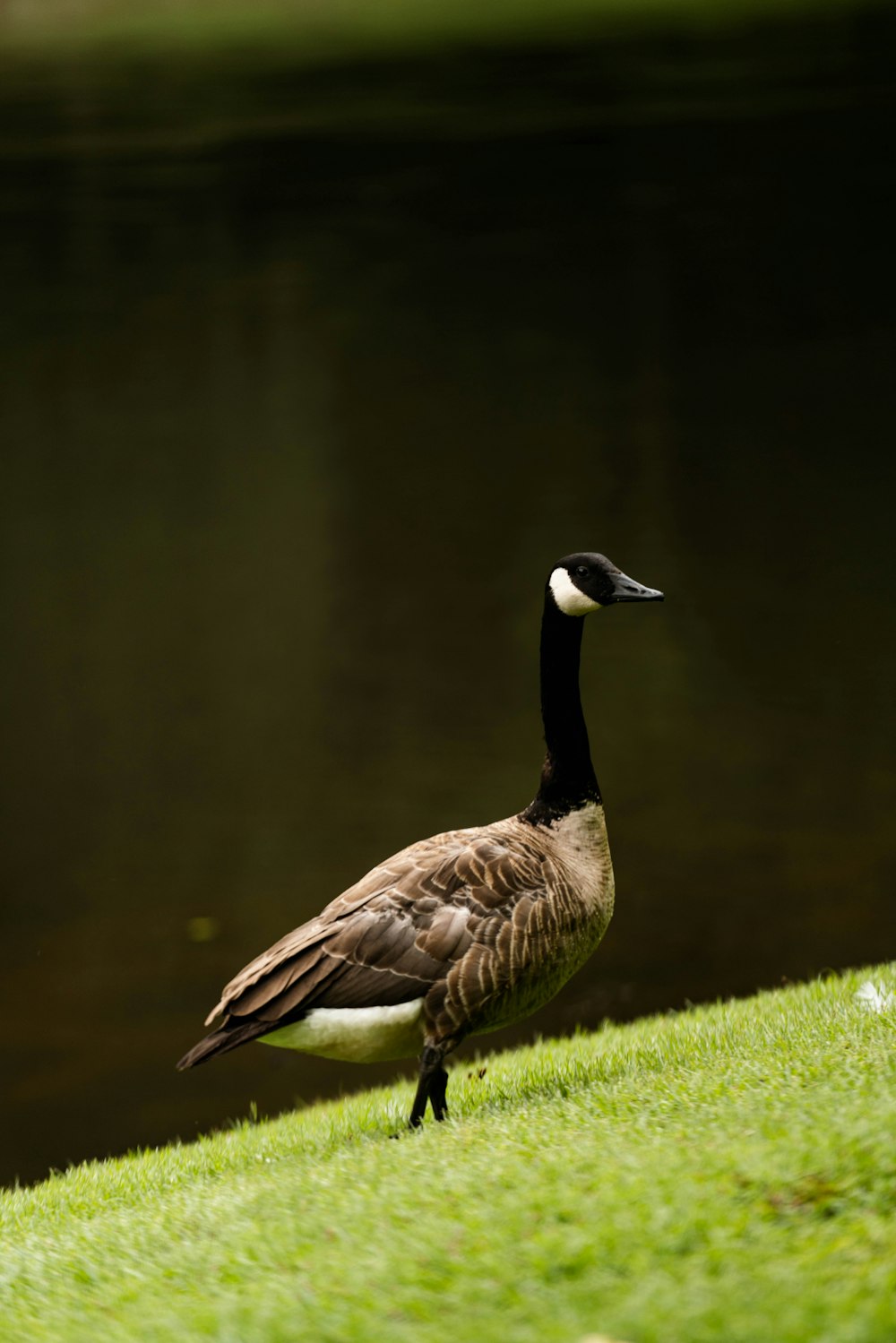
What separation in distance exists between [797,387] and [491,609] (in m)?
12.9

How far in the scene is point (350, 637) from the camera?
78.6 feet

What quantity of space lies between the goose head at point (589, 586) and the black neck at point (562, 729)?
9cm

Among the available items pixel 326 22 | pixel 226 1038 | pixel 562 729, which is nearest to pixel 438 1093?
pixel 226 1038

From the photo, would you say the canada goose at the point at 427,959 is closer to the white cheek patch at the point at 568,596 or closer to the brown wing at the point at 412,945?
the brown wing at the point at 412,945

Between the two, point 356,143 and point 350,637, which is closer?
point 350,637

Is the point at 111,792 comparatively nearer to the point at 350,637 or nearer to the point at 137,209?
the point at 350,637

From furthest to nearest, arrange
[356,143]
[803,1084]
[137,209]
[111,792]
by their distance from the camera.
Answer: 1. [356,143]
2. [137,209]
3. [111,792]
4. [803,1084]

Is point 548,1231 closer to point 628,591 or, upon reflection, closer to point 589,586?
point 628,591

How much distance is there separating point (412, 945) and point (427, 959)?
0.08 metres

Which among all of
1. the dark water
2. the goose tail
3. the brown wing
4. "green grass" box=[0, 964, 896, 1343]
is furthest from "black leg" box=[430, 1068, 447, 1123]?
the dark water

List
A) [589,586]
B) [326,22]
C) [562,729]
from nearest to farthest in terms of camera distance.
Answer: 1. [589,586]
2. [562,729]
3. [326,22]

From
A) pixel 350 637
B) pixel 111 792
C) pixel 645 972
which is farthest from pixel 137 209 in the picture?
pixel 645 972

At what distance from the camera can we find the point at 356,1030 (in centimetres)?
630

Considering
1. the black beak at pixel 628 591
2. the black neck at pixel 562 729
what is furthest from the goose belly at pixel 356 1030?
the black beak at pixel 628 591
